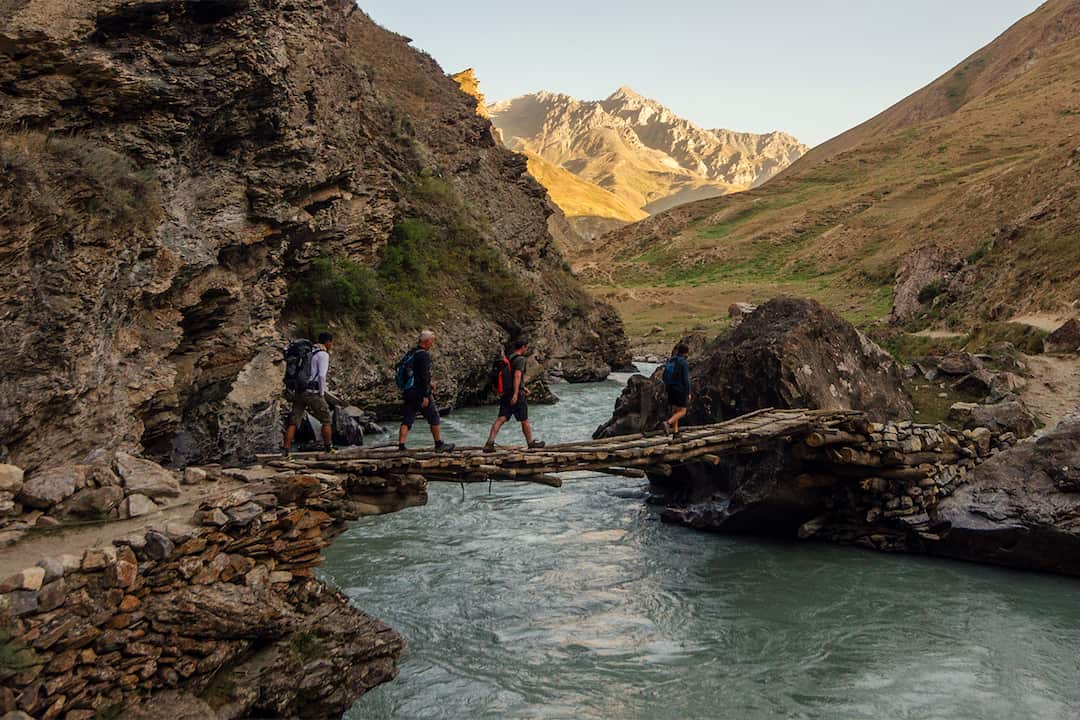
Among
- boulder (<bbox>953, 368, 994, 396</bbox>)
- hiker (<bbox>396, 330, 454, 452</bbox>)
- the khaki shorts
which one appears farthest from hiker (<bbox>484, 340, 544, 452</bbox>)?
boulder (<bbox>953, 368, 994, 396</bbox>)

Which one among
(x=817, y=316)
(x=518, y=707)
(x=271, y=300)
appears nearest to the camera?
(x=518, y=707)

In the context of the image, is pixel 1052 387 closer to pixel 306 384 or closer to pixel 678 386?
pixel 678 386

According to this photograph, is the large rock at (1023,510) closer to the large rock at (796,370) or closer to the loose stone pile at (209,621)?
the large rock at (796,370)

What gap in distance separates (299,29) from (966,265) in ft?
77.5

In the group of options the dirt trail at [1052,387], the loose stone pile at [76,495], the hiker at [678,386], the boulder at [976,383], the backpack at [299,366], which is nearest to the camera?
the loose stone pile at [76,495]

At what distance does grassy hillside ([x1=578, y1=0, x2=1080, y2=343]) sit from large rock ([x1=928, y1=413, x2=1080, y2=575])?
12.0 meters

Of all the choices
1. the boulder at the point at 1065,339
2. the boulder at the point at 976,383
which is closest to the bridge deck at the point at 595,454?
the boulder at the point at 976,383

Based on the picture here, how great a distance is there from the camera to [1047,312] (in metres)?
22.2

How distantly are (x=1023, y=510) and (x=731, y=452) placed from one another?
413 cm

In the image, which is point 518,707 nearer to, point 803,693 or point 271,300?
point 803,693

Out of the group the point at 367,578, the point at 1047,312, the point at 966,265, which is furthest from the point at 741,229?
the point at 367,578

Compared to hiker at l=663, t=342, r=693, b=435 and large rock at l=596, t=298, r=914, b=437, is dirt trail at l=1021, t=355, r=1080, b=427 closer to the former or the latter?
large rock at l=596, t=298, r=914, b=437

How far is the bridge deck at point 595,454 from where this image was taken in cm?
984

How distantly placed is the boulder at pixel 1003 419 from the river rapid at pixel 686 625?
3159 millimetres
